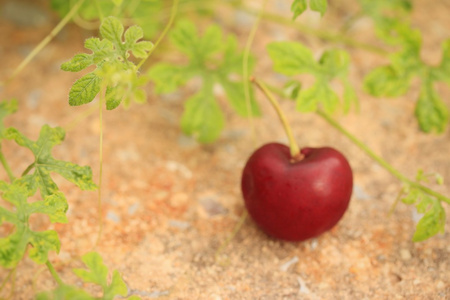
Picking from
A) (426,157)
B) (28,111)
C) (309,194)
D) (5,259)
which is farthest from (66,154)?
(426,157)

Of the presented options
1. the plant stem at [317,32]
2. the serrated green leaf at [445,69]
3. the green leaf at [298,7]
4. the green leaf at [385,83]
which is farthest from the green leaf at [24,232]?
the serrated green leaf at [445,69]

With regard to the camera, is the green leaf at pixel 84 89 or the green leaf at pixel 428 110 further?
Answer: the green leaf at pixel 428 110

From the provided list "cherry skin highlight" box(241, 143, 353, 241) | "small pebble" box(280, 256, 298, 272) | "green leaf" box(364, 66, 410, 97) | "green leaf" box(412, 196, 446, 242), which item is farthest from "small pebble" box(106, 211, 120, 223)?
"green leaf" box(364, 66, 410, 97)

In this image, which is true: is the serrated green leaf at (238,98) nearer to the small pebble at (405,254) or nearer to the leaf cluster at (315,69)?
the leaf cluster at (315,69)

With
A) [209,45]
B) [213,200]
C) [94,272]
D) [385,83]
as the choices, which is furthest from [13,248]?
[385,83]

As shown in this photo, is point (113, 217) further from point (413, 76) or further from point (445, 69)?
point (445, 69)

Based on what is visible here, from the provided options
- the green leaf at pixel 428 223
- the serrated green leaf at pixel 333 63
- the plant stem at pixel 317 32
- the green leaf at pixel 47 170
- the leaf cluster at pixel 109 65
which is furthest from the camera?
the plant stem at pixel 317 32

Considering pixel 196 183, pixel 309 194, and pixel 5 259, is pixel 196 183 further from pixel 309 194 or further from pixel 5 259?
pixel 5 259
